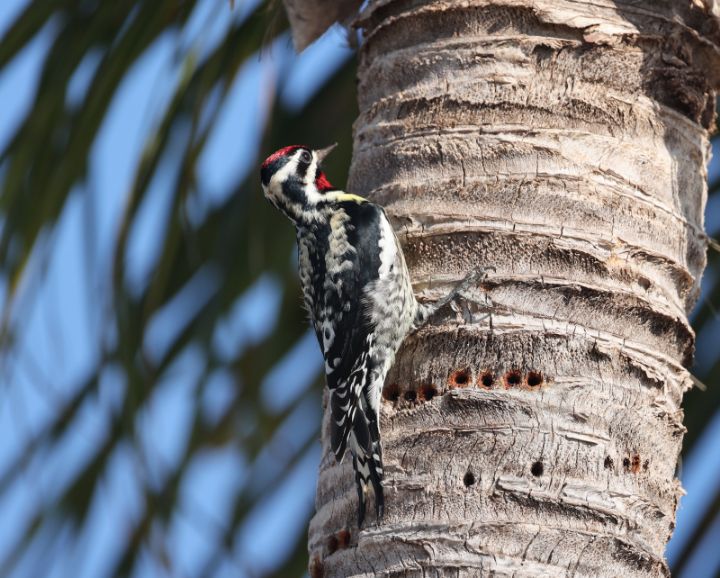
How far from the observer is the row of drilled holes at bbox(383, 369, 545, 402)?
293 centimetres

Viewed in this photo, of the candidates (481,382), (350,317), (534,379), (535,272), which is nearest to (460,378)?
(481,382)

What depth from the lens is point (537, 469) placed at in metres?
2.81

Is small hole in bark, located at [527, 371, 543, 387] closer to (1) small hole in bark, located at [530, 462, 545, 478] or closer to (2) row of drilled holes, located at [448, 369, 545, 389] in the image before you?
(2) row of drilled holes, located at [448, 369, 545, 389]

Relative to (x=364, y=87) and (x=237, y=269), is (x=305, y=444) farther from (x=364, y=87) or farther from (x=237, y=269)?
(x=364, y=87)

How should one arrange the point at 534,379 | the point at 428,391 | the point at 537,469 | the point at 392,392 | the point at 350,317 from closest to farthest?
the point at 537,469
the point at 534,379
the point at 428,391
the point at 392,392
the point at 350,317

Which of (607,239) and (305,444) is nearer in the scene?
(607,239)

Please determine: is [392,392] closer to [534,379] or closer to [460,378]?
[460,378]

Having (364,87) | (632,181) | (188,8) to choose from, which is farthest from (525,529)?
(188,8)

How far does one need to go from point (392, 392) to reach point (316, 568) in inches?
18.5

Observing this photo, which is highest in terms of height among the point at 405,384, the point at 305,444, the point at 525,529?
the point at 305,444

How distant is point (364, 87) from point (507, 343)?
40.6 inches

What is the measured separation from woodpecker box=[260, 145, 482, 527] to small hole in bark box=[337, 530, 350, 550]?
8 centimetres

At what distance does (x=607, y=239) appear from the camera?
3.08m

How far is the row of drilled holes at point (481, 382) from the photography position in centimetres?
293
